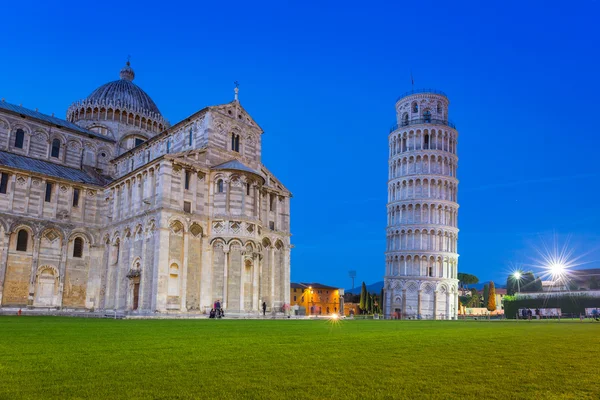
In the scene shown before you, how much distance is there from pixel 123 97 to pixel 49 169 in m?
14.0

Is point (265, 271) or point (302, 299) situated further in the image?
point (302, 299)

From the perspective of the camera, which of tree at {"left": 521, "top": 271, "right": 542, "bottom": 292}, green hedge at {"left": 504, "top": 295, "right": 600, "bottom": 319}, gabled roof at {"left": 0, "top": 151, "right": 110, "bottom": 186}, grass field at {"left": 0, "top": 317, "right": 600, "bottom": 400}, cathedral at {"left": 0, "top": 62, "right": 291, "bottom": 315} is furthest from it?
tree at {"left": 521, "top": 271, "right": 542, "bottom": 292}

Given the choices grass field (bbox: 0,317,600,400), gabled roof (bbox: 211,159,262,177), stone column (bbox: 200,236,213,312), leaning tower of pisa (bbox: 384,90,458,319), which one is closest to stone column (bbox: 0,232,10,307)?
stone column (bbox: 200,236,213,312)

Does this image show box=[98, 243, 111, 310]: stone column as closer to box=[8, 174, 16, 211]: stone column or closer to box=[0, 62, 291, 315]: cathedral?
box=[0, 62, 291, 315]: cathedral

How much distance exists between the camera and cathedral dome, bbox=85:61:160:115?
183ft

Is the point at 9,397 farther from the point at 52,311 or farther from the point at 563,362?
the point at 52,311

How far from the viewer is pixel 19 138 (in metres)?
47.2

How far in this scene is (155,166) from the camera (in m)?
39.1

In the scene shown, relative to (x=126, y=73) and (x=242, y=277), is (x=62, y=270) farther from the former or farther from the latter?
(x=126, y=73)

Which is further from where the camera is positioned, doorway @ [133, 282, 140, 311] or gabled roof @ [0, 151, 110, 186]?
gabled roof @ [0, 151, 110, 186]

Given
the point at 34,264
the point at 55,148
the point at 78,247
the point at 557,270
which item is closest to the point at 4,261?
the point at 34,264

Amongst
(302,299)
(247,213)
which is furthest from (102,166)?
(302,299)

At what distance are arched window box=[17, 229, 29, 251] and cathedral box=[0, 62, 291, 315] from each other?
0.08 meters

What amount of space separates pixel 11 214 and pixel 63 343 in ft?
113
